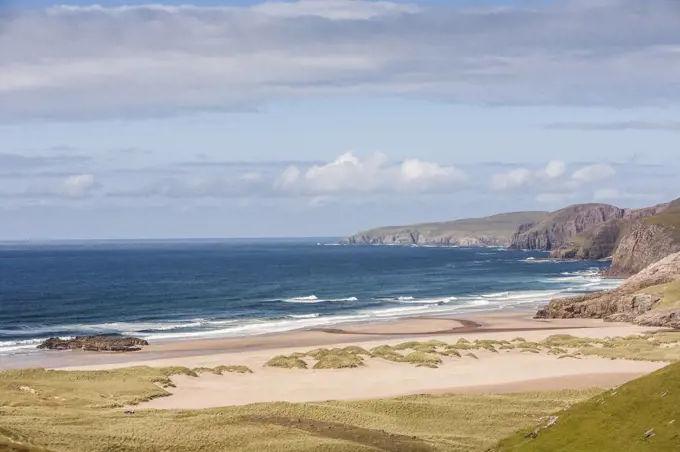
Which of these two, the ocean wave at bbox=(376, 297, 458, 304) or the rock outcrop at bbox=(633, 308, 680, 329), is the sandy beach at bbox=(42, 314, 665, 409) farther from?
the ocean wave at bbox=(376, 297, 458, 304)

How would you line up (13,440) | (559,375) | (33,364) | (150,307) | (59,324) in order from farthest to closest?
(150,307), (59,324), (33,364), (559,375), (13,440)

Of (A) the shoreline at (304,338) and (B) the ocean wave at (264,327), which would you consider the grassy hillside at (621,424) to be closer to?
(A) the shoreline at (304,338)

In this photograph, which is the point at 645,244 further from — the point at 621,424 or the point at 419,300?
the point at 621,424

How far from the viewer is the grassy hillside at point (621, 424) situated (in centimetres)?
2572

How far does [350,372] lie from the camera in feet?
209

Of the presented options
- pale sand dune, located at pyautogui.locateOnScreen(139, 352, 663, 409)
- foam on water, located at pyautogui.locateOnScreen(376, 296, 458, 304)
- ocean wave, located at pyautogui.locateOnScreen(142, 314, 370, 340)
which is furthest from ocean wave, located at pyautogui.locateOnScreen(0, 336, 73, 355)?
foam on water, located at pyautogui.locateOnScreen(376, 296, 458, 304)

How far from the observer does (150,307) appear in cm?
12731

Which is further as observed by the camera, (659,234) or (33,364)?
(659,234)

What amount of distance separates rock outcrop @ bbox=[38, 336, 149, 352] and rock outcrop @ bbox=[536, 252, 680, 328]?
2058 inches

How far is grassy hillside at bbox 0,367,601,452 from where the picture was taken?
36.8m

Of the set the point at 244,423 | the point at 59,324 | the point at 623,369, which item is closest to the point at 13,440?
the point at 244,423

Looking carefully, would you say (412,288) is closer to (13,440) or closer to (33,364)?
(33,364)

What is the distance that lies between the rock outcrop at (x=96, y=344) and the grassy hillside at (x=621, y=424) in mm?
59971

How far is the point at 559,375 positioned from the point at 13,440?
41014 mm
